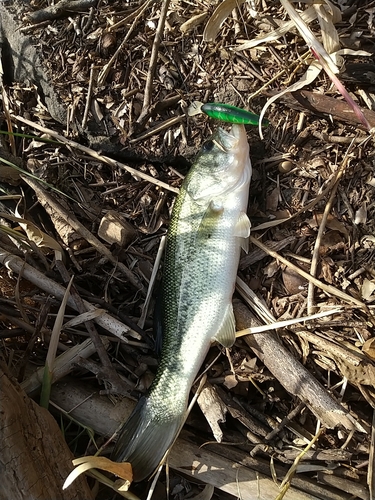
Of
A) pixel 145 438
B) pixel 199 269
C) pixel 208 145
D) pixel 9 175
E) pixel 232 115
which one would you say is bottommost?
pixel 145 438

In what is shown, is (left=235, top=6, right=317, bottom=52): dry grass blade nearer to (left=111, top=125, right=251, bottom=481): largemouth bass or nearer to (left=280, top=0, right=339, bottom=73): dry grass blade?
(left=280, top=0, right=339, bottom=73): dry grass blade

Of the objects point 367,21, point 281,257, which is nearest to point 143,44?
point 367,21

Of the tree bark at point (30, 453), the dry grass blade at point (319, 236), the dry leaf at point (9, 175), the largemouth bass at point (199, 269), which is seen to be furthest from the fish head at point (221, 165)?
the tree bark at point (30, 453)

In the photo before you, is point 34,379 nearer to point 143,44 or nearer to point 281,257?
point 281,257

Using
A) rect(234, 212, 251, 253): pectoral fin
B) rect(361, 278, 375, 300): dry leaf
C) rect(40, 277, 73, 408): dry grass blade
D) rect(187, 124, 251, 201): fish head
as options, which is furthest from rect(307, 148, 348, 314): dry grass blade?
rect(40, 277, 73, 408): dry grass blade

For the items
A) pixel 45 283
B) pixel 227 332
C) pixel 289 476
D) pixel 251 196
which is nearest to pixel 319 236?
pixel 251 196

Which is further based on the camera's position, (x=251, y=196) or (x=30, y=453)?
(x=251, y=196)

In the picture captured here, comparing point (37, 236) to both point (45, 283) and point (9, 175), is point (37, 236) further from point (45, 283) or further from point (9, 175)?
point (9, 175)
